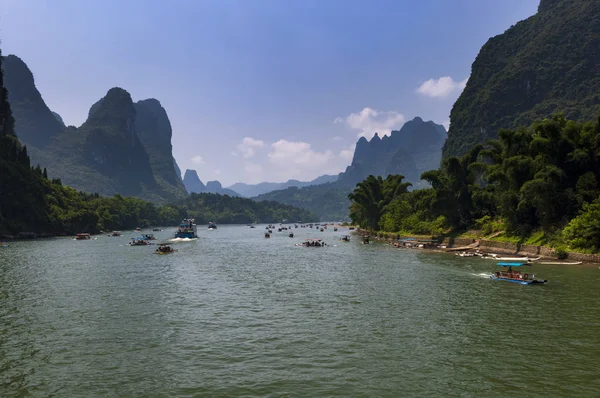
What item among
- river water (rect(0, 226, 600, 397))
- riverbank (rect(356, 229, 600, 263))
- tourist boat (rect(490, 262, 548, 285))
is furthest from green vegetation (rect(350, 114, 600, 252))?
tourist boat (rect(490, 262, 548, 285))

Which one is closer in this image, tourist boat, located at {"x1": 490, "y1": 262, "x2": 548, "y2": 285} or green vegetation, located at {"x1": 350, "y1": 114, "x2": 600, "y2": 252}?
tourist boat, located at {"x1": 490, "y1": 262, "x2": 548, "y2": 285}

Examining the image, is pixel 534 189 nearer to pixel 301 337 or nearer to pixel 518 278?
pixel 518 278

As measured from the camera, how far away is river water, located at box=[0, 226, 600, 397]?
18250 mm

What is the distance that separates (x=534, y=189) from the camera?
2437 inches

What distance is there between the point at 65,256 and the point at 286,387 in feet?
241

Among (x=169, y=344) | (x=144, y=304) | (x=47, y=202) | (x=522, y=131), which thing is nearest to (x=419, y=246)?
(x=522, y=131)

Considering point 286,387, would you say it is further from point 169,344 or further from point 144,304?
point 144,304

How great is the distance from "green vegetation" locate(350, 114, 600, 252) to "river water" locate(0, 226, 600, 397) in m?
16.0

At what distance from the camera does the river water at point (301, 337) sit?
1825 centimetres

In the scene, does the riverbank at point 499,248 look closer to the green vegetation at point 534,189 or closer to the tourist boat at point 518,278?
the green vegetation at point 534,189

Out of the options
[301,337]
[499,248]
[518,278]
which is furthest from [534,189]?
[301,337]

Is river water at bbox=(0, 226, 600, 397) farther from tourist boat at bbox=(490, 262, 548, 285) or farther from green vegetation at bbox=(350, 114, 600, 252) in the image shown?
green vegetation at bbox=(350, 114, 600, 252)

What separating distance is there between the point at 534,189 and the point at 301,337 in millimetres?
52919

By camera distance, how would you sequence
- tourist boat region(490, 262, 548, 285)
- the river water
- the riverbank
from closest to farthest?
the river water < tourist boat region(490, 262, 548, 285) < the riverbank
